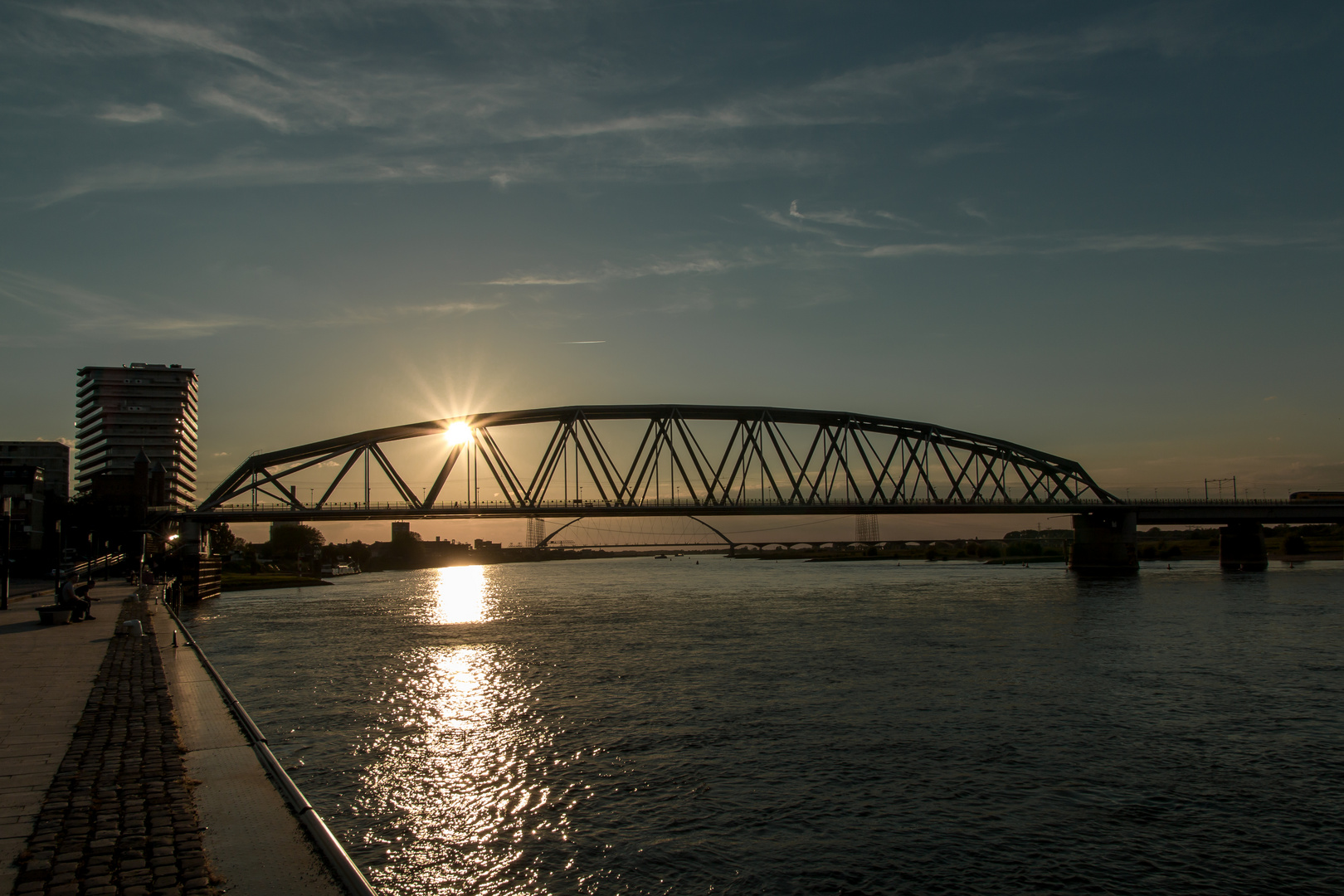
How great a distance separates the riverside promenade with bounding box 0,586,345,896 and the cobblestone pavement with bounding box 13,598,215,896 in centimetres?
2

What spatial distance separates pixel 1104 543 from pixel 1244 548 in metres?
20.1

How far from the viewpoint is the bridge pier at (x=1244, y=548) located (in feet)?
405

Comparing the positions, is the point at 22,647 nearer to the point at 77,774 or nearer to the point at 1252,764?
the point at 77,774

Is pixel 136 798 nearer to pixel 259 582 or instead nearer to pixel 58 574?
pixel 58 574

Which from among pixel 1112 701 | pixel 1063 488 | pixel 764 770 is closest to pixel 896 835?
pixel 764 770

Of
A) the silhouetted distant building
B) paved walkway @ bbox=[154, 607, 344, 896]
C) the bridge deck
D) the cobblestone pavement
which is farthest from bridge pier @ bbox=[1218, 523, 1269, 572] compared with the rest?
the silhouetted distant building

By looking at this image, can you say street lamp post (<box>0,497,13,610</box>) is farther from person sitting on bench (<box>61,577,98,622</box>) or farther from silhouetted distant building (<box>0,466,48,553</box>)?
silhouetted distant building (<box>0,466,48,553</box>)

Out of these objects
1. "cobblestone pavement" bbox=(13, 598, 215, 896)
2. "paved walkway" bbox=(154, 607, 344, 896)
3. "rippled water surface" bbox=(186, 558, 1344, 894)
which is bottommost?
"rippled water surface" bbox=(186, 558, 1344, 894)

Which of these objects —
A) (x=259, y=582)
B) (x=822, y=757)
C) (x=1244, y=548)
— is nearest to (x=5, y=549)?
(x=822, y=757)

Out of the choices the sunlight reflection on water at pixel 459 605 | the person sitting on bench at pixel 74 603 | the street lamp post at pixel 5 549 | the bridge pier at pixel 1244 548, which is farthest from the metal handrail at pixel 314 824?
the bridge pier at pixel 1244 548

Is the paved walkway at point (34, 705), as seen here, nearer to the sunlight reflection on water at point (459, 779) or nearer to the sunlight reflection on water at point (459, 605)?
the sunlight reflection on water at point (459, 779)

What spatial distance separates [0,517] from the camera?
4134 cm

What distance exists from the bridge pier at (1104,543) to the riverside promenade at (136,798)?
404ft

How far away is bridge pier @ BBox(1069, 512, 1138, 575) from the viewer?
12181 cm
